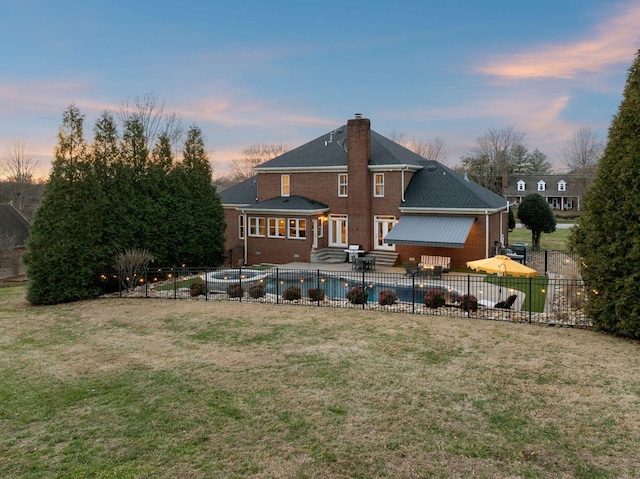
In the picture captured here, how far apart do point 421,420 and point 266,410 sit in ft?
8.56

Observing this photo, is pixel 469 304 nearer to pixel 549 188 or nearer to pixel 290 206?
pixel 290 206

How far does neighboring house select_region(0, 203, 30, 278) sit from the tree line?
56.3ft

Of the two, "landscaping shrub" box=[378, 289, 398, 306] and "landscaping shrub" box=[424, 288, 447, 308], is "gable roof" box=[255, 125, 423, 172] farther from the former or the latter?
"landscaping shrub" box=[424, 288, 447, 308]

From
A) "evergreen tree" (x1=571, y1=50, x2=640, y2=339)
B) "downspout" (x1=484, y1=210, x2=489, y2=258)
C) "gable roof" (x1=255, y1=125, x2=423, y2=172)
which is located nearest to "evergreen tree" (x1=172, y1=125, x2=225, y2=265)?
"gable roof" (x1=255, y1=125, x2=423, y2=172)

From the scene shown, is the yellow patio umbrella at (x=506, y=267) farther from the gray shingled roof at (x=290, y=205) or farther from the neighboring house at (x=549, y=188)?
the neighboring house at (x=549, y=188)

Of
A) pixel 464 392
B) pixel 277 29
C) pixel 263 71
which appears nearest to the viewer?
pixel 464 392

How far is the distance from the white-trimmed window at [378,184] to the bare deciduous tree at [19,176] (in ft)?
157

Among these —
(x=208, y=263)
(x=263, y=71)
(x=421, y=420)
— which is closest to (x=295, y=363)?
(x=421, y=420)

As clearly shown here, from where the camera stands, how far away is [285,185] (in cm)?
3158

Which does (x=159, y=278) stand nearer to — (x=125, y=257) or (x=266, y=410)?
(x=125, y=257)

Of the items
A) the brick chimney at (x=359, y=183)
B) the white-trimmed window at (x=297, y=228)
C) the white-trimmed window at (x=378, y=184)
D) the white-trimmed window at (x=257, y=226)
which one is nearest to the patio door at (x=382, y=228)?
the brick chimney at (x=359, y=183)

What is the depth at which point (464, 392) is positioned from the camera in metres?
7.99

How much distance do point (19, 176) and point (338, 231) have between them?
4942 centimetres

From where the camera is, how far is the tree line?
18.3m
